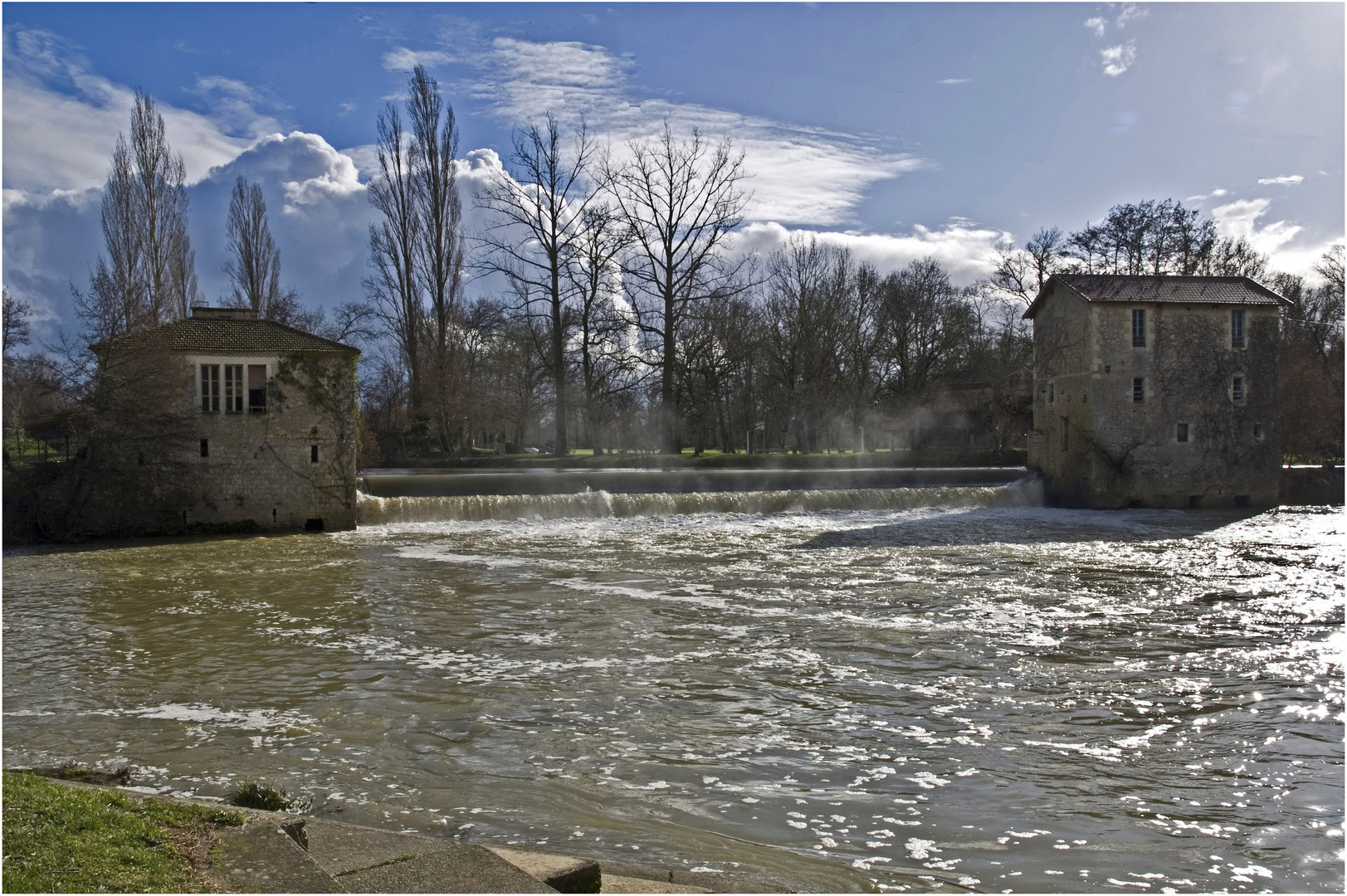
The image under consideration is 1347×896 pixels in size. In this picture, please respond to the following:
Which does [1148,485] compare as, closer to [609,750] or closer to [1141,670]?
[1141,670]

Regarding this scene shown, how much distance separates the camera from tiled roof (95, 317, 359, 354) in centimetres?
2167

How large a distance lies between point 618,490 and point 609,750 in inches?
761

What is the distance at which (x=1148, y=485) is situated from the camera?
29.3 meters

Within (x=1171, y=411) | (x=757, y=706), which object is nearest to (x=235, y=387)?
(x=757, y=706)

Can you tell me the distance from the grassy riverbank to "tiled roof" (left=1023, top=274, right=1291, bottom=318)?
29.9 m

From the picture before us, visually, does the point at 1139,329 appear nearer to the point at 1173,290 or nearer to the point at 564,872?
the point at 1173,290

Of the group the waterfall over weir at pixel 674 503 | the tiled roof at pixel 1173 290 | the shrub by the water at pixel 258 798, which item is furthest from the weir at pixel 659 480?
the shrub by the water at pixel 258 798

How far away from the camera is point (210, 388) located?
22141 millimetres

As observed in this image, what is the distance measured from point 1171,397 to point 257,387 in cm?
2721

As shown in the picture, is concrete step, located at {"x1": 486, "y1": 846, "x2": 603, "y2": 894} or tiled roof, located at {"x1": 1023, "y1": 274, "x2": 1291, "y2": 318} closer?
concrete step, located at {"x1": 486, "y1": 846, "x2": 603, "y2": 894}

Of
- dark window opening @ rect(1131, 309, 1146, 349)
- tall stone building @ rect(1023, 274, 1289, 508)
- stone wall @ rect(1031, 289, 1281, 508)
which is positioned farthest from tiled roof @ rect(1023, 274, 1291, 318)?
dark window opening @ rect(1131, 309, 1146, 349)

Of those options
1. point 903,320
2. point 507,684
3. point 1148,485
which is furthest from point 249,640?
point 903,320

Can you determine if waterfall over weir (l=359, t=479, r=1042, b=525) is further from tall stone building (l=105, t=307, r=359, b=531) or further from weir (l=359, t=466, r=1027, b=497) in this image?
tall stone building (l=105, t=307, r=359, b=531)

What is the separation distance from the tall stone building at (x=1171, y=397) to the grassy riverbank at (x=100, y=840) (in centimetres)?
2937
